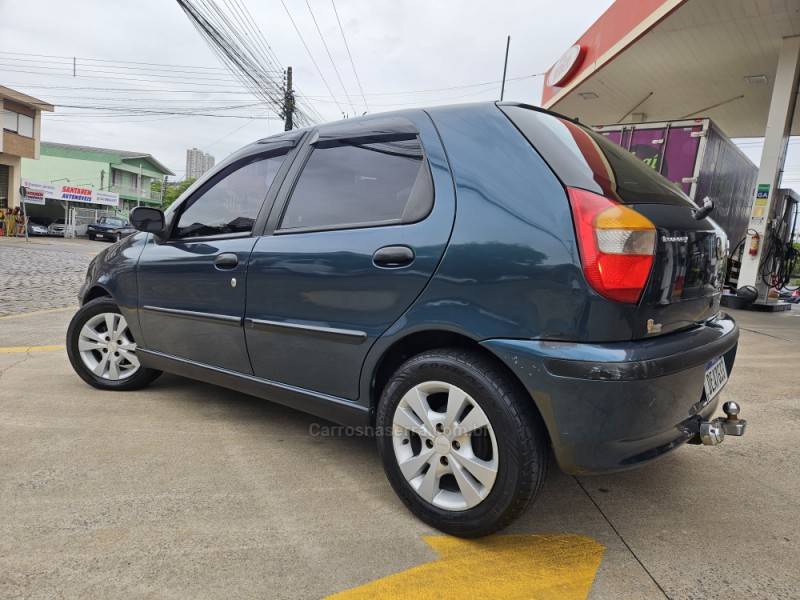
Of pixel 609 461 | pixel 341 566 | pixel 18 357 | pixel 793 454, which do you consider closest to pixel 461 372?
pixel 609 461

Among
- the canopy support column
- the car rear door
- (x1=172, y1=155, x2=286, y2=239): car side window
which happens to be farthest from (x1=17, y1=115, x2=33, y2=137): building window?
the car rear door

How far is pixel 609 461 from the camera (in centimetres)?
179

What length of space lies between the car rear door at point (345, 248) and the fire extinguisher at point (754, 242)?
9.11 metres

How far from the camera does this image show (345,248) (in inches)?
90.1

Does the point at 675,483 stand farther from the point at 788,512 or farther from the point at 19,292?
the point at 19,292

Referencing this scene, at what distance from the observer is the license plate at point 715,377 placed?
6.81 ft

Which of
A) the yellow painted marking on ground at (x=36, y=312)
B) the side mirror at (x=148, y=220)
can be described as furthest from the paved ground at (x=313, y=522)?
the yellow painted marking on ground at (x=36, y=312)

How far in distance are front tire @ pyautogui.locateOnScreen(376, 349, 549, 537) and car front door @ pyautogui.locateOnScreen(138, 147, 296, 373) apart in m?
1.02

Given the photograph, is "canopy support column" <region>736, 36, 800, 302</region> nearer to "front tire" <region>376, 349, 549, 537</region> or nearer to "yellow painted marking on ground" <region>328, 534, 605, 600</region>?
"yellow painted marking on ground" <region>328, 534, 605, 600</region>

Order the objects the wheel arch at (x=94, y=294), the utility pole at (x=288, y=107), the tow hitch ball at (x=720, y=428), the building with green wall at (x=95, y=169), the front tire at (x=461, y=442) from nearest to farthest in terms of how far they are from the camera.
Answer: the front tire at (x=461, y=442) < the tow hitch ball at (x=720, y=428) < the wheel arch at (x=94, y=294) < the utility pole at (x=288, y=107) < the building with green wall at (x=95, y=169)

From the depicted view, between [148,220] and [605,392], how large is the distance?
8.70 feet

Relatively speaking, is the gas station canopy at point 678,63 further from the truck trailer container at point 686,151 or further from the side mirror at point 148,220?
the side mirror at point 148,220

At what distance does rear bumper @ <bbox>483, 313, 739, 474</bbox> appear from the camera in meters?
1.71

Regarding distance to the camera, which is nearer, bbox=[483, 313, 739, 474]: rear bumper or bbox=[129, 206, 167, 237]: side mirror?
bbox=[483, 313, 739, 474]: rear bumper
